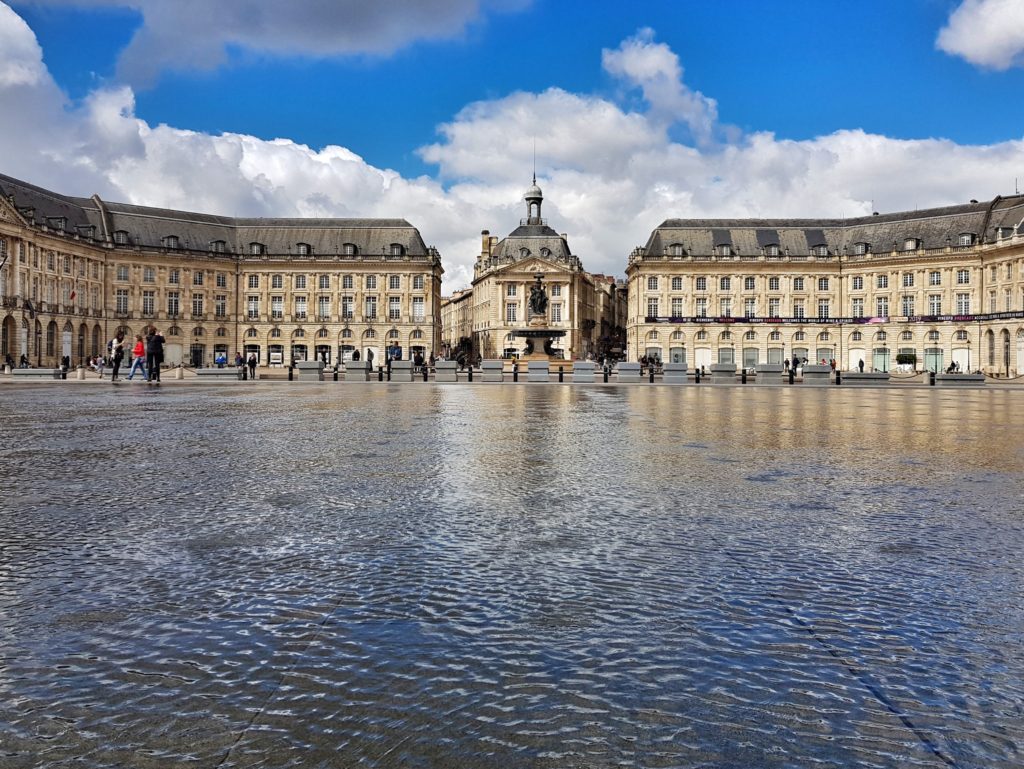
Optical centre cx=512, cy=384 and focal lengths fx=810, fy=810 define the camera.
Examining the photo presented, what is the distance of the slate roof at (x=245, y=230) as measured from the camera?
8500 cm

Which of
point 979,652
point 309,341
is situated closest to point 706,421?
point 979,652

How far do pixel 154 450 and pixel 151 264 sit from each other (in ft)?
278

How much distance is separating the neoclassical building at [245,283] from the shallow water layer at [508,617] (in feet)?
271

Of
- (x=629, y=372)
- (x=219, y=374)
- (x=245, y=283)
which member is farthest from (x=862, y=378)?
(x=245, y=283)

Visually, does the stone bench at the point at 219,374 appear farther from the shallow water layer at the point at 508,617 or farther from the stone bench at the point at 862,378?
the shallow water layer at the point at 508,617

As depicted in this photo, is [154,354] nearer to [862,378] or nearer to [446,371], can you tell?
[446,371]

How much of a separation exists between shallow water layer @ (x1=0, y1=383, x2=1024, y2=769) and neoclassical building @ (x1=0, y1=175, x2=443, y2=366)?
271ft

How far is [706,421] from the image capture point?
1409 cm

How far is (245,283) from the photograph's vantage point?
298 ft

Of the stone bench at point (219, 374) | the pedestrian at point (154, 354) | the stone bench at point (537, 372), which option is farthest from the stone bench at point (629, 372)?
the pedestrian at point (154, 354)

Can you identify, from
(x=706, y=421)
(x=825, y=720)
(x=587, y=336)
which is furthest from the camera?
(x=587, y=336)

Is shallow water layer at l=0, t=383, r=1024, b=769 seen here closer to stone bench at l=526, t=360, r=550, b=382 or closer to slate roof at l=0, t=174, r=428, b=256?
stone bench at l=526, t=360, r=550, b=382

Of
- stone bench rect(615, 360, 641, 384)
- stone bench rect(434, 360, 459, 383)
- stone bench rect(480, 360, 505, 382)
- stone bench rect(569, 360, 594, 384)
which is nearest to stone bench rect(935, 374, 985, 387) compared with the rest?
stone bench rect(615, 360, 641, 384)

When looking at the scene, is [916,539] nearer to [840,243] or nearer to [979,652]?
[979,652]
